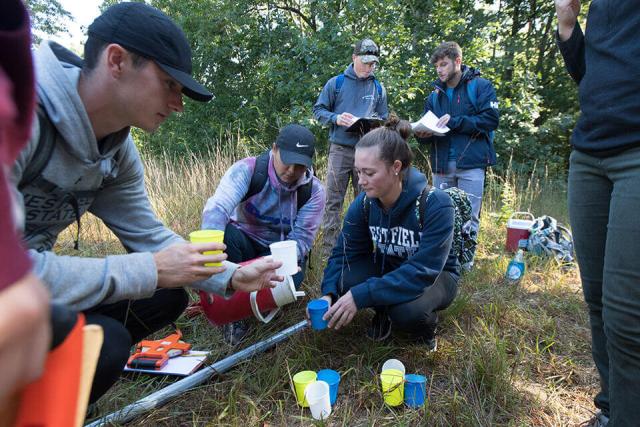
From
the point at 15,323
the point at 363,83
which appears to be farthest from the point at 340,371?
the point at 363,83

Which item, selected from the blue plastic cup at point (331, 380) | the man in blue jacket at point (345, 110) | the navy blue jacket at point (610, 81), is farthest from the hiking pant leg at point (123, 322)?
the man in blue jacket at point (345, 110)

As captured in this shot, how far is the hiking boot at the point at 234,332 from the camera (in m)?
2.62

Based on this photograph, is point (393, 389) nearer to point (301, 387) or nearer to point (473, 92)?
point (301, 387)

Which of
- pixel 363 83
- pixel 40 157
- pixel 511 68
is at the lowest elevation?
pixel 40 157

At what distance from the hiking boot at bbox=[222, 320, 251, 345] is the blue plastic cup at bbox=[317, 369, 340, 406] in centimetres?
68

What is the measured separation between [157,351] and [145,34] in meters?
1.66

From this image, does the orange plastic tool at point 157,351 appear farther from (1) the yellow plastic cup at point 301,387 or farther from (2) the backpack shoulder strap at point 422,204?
(2) the backpack shoulder strap at point 422,204

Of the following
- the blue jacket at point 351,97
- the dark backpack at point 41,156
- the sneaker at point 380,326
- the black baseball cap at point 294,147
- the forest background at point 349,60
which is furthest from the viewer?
the forest background at point 349,60

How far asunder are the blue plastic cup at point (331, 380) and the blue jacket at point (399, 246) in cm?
39

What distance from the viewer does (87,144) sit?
1601mm

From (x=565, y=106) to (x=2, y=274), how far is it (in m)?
13.2

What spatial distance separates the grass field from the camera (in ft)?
6.35

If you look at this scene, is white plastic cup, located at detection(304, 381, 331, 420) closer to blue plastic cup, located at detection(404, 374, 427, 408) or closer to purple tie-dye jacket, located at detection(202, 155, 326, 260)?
blue plastic cup, located at detection(404, 374, 427, 408)

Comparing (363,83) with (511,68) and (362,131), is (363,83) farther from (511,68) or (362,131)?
(511,68)
